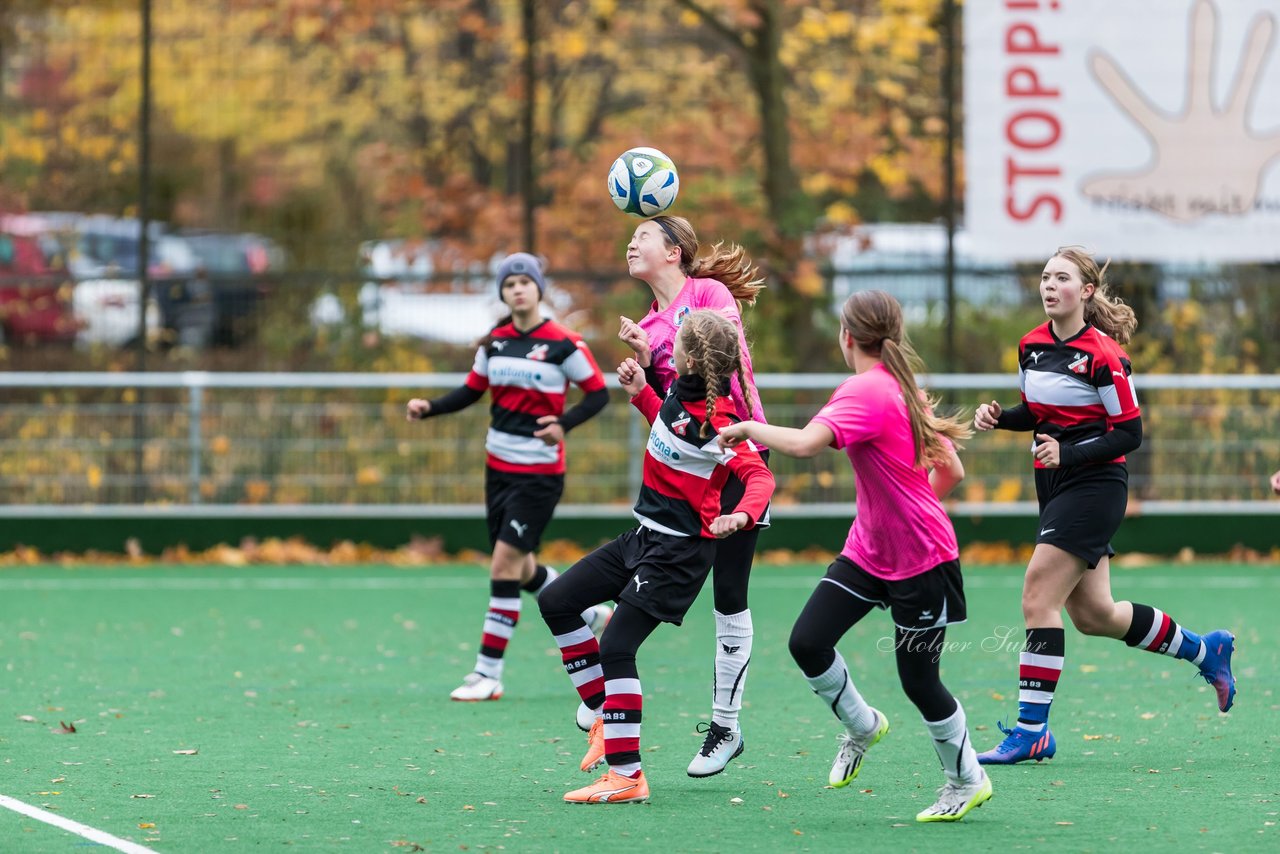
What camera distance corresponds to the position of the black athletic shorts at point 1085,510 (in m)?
7.28

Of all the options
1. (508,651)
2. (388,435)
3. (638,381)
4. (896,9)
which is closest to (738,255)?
(638,381)

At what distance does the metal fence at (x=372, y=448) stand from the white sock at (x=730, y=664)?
24.3 feet

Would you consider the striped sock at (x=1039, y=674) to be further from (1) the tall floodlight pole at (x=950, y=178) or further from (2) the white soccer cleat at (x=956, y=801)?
(1) the tall floodlight pole at (x=950, y=178)

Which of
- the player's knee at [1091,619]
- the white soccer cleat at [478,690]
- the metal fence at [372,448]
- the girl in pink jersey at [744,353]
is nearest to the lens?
the girl in pink jersey at [744,353]

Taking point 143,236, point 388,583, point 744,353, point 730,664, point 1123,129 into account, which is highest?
point 1123,129

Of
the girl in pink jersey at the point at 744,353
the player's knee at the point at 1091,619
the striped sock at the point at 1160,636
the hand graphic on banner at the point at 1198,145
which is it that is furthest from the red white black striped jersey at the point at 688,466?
the hand graphic on banner at the point at 1198,145

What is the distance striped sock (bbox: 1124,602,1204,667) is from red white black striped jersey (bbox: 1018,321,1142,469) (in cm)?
67

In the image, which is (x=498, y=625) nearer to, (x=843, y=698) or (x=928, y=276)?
(x=843, y=698)

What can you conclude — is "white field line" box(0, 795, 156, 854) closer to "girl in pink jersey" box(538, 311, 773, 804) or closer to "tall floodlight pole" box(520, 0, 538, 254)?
"girl in pink jersey" box(538, 311, 773, 804)

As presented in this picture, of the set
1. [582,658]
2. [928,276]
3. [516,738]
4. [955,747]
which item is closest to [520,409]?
[516,738]

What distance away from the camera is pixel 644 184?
7.64m

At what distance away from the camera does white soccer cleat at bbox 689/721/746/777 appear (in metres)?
6.76

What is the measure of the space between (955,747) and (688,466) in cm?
130

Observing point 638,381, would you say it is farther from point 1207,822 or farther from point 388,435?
point 388,435
